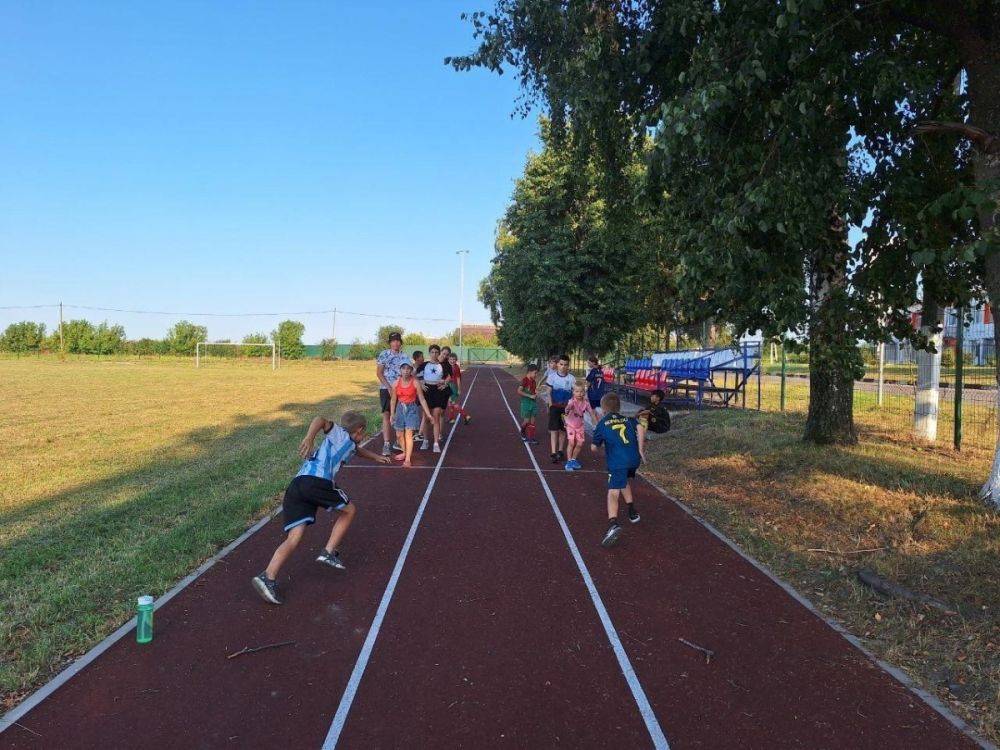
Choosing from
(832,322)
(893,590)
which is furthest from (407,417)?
(893,590)

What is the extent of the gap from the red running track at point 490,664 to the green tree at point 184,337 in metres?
80.5

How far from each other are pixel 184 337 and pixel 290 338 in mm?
12500

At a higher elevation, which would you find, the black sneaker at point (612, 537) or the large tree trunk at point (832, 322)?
the large tree trunk at point (832, 322)

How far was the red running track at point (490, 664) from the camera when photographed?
3361 mm

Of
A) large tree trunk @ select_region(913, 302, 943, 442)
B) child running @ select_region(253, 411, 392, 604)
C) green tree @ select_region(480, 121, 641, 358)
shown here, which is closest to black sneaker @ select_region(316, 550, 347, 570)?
child running @ select_region(253, 411, 392, 604)

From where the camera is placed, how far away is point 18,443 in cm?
1313

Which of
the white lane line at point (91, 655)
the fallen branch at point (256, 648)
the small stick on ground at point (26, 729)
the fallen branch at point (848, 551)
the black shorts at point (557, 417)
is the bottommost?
the small stick on ground at point (26, 729)

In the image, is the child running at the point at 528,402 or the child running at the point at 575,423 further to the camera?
the child running at the point at 528,402

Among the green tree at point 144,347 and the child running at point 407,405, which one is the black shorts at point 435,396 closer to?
the child running at point 407,405

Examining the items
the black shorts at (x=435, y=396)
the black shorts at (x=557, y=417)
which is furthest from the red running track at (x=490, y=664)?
the black shorts at (x=435, y=396)

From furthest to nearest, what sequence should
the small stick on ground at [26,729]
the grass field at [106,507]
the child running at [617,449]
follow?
the child running at [617,449], the grass field at [106,507], the small stick on ground at [26,729]

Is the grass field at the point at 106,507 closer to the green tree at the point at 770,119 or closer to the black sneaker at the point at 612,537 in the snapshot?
the black sneaker at the point at 612,537

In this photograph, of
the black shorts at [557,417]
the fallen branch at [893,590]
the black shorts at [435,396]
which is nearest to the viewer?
the fallen branch at [893,590]

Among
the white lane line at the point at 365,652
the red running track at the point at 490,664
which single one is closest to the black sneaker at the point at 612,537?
the red running track at the point at 490,664
